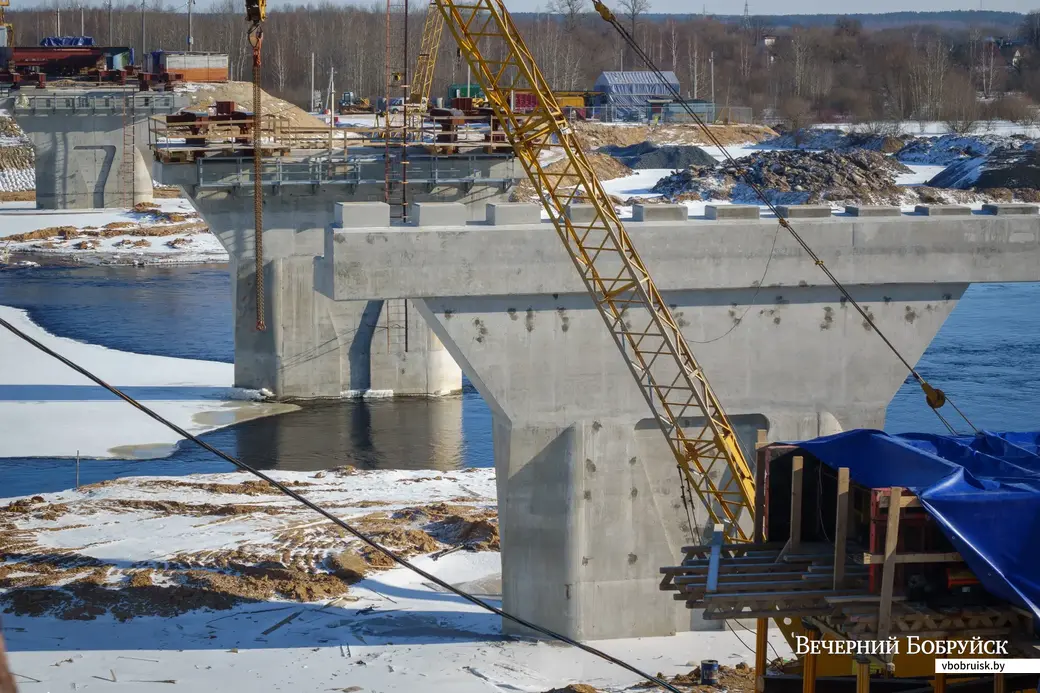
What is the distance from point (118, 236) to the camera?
60281 mm

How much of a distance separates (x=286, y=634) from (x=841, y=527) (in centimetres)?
854

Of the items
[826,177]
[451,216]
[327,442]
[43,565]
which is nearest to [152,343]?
[327,442]

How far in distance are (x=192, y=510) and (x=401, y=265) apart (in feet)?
27.5

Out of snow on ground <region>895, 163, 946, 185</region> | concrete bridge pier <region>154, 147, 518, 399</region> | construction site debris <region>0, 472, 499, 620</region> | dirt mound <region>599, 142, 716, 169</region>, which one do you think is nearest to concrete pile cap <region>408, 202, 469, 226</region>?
construction site debris <region>0, 472, 499, 620</region>

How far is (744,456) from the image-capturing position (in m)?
18.4

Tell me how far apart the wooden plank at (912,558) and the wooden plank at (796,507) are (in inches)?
62.2

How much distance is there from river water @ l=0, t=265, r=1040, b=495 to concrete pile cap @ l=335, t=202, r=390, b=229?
11.3 meters

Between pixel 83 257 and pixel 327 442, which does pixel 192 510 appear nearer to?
pixel 327 442

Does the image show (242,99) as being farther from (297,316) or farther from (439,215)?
(439,215)

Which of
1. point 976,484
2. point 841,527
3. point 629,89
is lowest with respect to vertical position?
point 841,527

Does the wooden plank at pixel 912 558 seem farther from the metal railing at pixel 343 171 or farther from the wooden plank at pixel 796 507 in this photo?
the metal railing at pixel 343 171

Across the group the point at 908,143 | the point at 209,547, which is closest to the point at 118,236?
the point at 209,547

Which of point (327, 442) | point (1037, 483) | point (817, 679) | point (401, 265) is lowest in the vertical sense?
point (327, 442)

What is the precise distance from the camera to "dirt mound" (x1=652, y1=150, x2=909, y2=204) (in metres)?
70.5
